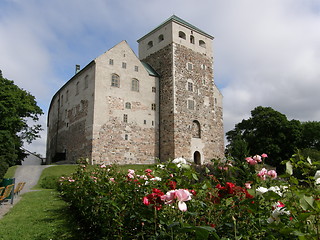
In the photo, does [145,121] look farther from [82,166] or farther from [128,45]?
[82,166]

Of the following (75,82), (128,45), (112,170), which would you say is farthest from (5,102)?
(112,170)

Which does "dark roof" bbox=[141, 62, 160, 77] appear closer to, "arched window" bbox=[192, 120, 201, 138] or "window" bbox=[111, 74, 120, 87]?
"window" bbox=[111, 74, 120, 87]

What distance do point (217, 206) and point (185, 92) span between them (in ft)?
84.0

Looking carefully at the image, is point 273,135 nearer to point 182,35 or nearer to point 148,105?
point 182,35

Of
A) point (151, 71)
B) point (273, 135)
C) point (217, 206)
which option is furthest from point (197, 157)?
point (217, 206)

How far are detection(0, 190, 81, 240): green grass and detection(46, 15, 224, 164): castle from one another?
14054mm

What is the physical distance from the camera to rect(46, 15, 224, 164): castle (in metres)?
25.0

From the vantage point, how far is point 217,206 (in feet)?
9.61

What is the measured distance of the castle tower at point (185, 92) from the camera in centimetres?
2684

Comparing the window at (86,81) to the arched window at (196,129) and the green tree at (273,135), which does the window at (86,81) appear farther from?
the green tree at (273,135)

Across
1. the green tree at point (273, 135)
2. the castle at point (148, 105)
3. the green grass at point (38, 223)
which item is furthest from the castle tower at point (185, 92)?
the green grass at point (38, 223)

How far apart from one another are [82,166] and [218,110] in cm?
2715

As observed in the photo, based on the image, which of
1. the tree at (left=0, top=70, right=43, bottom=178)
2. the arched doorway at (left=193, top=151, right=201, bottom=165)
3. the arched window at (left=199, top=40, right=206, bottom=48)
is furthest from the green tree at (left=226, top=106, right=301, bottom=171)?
the tree at (left=0, top=70, right=43, bottom=178)

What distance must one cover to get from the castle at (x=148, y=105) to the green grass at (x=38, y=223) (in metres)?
14.1
